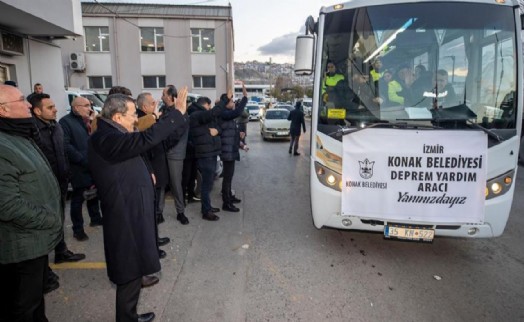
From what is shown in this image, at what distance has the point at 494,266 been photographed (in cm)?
411

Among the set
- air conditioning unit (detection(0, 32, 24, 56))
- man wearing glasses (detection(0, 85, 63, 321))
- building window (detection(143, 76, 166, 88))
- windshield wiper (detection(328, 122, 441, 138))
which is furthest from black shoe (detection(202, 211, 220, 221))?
building window (detection(143, 76, 166, 88))

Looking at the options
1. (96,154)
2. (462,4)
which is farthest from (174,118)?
(462,4)

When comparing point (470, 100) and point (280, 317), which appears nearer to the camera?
point (280, 317)

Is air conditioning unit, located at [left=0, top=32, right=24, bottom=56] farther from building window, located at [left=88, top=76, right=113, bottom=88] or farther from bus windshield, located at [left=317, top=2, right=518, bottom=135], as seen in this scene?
building window, located at [left=88, top=76, right=113, bottom=88]

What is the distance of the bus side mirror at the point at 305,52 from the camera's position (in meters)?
4.37

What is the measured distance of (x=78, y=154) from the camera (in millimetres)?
4484

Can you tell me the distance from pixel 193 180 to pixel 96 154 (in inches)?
170

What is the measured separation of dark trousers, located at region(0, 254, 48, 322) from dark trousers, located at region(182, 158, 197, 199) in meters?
3.88

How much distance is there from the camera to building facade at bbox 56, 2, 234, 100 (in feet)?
84.7

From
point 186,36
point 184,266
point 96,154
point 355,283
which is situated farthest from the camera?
point 186,36

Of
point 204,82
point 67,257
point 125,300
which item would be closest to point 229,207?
point 67,257

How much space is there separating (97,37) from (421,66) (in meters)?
27.6

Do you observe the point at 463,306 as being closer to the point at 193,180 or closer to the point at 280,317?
the point at 280,317

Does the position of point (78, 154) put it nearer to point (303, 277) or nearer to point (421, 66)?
point (303, 277)
